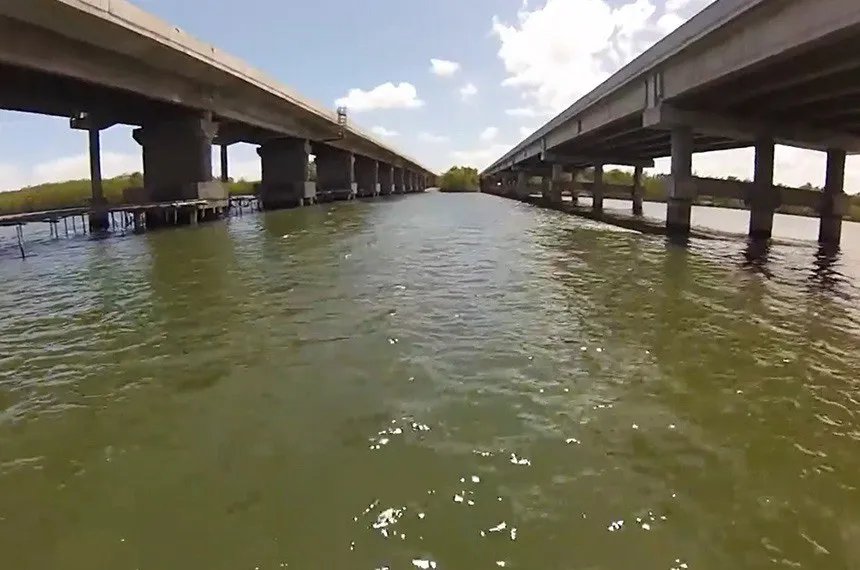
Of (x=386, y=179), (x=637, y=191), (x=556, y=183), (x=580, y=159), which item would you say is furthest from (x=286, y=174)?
(x=386, y=179)

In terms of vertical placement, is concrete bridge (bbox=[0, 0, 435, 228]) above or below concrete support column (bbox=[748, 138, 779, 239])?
above

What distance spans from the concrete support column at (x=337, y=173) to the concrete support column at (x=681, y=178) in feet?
156

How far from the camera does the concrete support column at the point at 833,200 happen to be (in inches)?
1293

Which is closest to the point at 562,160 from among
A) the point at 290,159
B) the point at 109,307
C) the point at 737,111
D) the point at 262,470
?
the point at 290,159

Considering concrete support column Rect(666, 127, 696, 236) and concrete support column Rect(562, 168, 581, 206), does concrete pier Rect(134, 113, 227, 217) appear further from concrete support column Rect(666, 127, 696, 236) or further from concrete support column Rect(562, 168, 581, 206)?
concrete support column Rect(562, 168, 581, 206)

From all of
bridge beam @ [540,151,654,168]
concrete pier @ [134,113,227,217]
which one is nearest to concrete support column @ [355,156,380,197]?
bridge beam @ [540,151,654,168]

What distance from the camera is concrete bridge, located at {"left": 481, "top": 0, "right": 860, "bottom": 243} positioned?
18.3m

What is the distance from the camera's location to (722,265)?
18859 mm

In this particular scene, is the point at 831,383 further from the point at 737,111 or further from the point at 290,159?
the point at 290,159

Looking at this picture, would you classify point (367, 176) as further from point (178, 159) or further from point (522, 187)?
point (178, 159)

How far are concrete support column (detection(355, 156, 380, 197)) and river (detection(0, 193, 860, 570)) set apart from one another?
263ft

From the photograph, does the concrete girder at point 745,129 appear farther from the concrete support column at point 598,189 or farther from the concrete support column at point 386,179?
the concrete support column at point 386,179

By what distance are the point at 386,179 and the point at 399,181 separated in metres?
18.2

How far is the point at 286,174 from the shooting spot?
182ft
